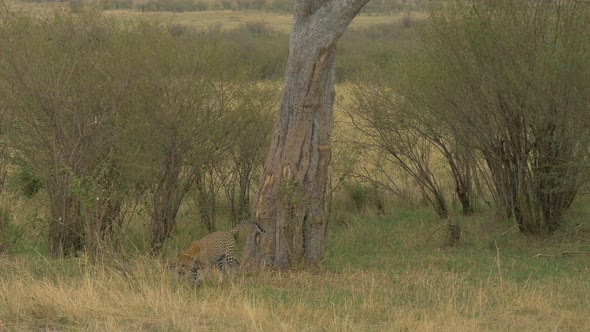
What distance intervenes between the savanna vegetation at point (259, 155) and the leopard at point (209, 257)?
11.0 inches

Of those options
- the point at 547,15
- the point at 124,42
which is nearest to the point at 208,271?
the point at 124,42

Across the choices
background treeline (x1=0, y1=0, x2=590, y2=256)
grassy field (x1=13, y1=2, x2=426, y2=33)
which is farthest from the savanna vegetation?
grassy field (x1=13, y1=2, x2=426, y2=33)

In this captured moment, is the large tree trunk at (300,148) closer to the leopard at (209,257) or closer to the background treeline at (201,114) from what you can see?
the leopard at (209,257)

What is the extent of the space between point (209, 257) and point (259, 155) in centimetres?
445

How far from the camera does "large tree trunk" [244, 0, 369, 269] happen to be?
9258 mm

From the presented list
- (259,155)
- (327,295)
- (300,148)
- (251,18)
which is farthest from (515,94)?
(251,18)

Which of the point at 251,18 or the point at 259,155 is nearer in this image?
the point at 259,155

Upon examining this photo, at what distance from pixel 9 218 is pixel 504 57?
23.1 ft

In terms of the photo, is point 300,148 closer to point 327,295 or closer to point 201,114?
point 327,295

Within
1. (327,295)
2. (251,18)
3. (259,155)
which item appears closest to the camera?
(327,295)

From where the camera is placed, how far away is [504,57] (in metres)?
11.4

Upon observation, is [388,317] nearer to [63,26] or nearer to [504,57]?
[504,57]

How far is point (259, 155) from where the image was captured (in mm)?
13422

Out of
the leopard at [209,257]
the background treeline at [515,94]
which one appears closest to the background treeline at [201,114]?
the background treeline at [515,94]
